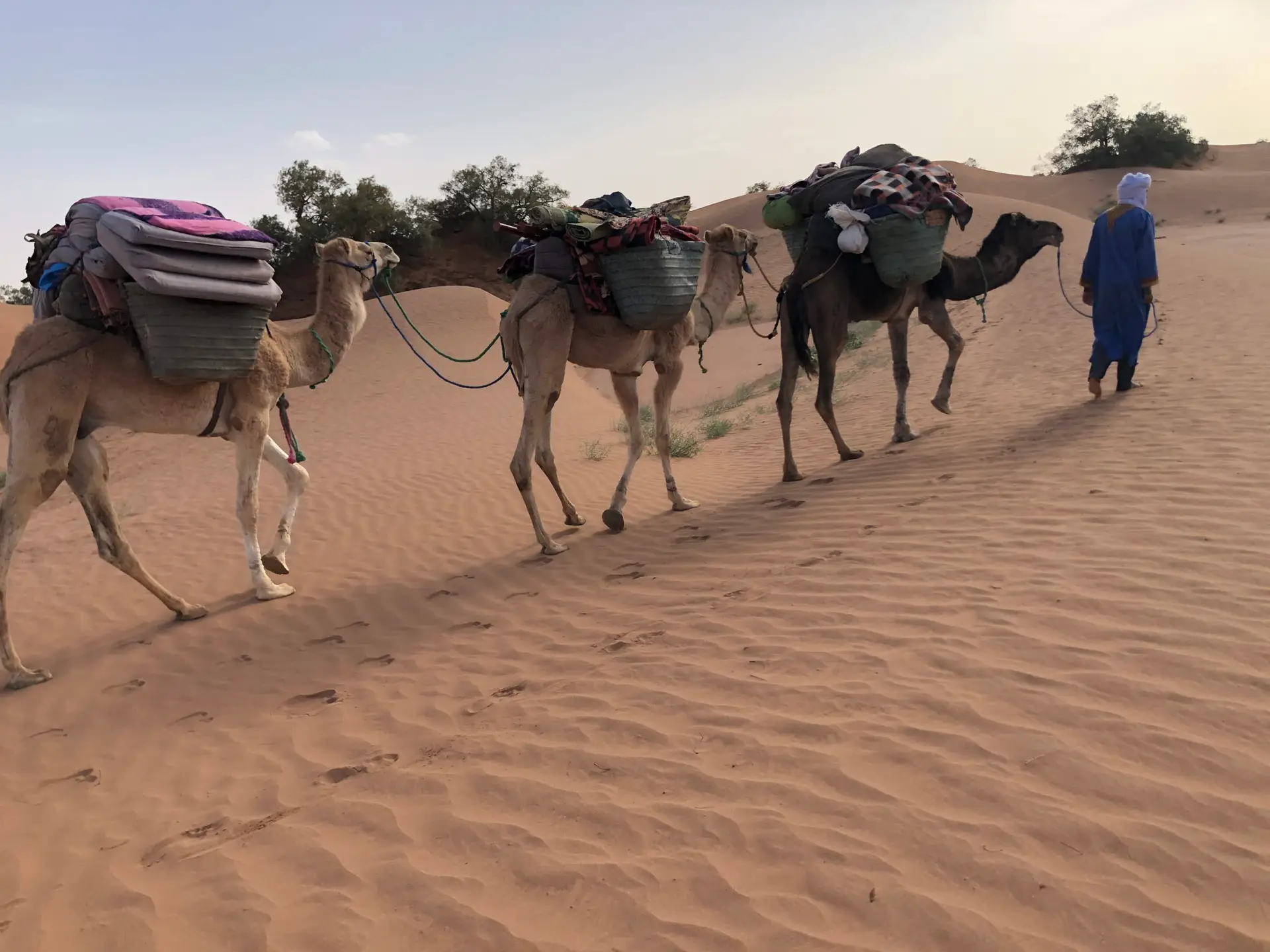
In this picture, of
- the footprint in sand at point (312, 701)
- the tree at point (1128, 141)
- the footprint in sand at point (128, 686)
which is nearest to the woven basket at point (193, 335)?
the footprint in sand at point (128, 686)

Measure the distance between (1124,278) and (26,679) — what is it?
8866 mm

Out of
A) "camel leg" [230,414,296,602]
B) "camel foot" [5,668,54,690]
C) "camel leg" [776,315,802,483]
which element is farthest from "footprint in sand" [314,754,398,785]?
"camel leg" [776,315,802,483]

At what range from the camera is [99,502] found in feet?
18.4

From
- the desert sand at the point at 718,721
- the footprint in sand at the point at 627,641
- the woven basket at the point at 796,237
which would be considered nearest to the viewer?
the desert sand at the point at 718,721

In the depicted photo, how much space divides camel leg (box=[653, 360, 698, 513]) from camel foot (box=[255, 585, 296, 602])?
3.17 m

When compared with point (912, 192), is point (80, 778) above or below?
below

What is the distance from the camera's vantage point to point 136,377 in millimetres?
5332

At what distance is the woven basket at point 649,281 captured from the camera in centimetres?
637

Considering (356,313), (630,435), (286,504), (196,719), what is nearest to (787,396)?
(630,435)

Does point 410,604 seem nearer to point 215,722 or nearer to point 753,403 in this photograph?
point 215,722

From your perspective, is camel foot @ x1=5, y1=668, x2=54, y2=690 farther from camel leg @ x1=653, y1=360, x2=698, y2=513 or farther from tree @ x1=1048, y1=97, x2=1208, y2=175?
tree @ x1=1048, y1=97, x2=1208, y2=175

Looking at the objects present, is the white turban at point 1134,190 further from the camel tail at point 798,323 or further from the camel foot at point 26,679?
the camel foot at point 26,679

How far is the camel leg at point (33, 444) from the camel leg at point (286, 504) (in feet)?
5.20

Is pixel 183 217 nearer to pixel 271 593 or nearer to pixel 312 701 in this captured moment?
pixel 271 593
